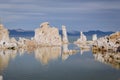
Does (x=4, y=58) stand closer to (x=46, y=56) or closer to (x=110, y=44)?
(x=46, y=56)

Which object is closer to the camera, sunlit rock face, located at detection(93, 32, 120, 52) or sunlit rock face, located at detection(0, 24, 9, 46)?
sunlit rock face, located at detection(93, 32, 120, 52)

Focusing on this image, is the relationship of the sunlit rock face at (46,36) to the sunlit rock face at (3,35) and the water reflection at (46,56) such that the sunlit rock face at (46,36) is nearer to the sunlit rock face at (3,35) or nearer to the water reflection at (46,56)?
the sunlit rock face at (3,35)

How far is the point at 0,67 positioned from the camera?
7150cm

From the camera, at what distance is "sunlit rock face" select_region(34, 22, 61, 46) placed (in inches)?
5856

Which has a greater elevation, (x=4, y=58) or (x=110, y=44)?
(x=110, y=44)

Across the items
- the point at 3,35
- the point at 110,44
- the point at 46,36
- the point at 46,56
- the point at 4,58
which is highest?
the point at 46,36

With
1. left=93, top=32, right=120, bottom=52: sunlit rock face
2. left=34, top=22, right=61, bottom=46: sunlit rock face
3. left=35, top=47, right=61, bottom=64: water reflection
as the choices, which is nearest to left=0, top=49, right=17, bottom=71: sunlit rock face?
left=35, top=47, right=61, bottom=64: water reflection

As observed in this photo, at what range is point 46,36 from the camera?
150750 millimetres

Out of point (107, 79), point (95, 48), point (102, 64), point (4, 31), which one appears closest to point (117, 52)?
point (102, 64)

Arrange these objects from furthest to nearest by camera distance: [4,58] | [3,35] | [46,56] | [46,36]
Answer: [46,36] → [3,35] → [46,56] → [4,58]

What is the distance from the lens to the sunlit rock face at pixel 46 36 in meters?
149

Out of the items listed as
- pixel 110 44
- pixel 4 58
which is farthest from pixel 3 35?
pixel 110 44

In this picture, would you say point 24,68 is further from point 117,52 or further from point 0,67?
point 117,52

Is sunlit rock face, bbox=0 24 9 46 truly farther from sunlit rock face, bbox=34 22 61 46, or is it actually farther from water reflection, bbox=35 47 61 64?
water reflection, bbox=35 47 61 64
